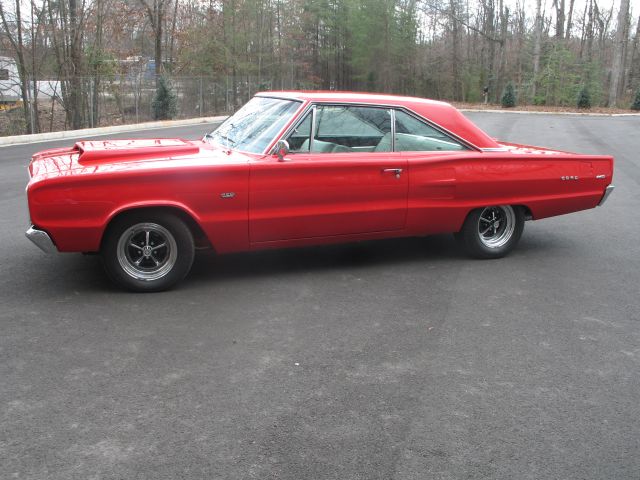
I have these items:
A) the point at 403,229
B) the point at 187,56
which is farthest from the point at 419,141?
the point at 187,56

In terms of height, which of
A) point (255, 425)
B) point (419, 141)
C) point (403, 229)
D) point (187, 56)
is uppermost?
point (187, 56)

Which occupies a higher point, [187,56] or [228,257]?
[187,56]

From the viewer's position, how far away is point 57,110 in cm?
2269

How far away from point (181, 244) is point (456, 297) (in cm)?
223

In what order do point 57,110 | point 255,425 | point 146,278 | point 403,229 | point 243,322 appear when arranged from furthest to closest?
point 57,110 → point 403,229 → point 146,278 → point 243,322 → point 255,425

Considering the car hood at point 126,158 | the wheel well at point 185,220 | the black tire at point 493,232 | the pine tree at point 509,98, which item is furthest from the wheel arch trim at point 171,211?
the pine tree at point 509,98

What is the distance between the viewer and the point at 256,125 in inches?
245

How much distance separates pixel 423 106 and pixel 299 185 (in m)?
1.58

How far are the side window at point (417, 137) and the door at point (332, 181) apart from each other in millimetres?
115

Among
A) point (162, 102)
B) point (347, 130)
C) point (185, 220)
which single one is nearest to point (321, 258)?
point (347, 130)

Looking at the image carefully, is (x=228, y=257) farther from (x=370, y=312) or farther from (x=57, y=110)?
(x=57, y=110)

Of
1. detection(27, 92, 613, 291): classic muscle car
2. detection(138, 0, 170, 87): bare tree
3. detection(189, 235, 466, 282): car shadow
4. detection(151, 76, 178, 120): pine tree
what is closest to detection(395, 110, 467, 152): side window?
detection(27, 92, 613, 291): classic muscle car

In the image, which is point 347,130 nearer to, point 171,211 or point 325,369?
point 171,211

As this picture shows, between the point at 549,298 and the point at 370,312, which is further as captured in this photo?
the point at 549,298
